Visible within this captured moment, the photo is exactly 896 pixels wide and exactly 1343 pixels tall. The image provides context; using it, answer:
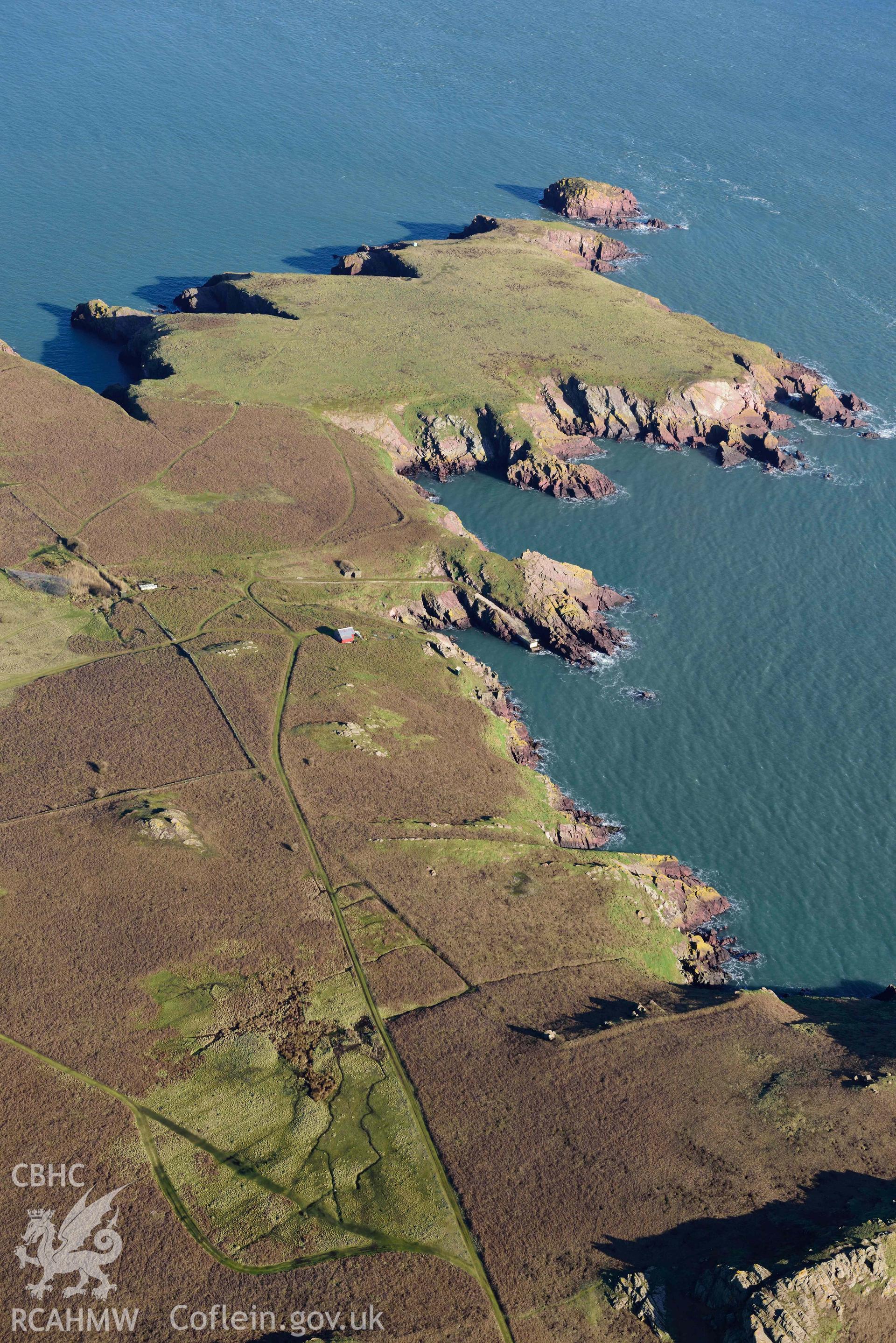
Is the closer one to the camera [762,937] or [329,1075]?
[329,1075]

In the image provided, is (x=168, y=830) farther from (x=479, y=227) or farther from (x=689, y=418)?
(x=479, y=227)

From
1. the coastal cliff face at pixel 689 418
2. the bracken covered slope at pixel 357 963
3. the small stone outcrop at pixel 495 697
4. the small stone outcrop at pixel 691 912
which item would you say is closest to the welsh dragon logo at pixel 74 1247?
the bracken covered slope at pixel 357 963

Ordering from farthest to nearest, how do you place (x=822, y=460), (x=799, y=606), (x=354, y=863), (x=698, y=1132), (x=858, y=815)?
(x=822, y=460) < (x=799, y=606) < (x=858, y=815) < (x=354, y=863) < (x=698, y=1132)

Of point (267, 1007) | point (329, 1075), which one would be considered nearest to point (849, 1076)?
point (329, 1075)

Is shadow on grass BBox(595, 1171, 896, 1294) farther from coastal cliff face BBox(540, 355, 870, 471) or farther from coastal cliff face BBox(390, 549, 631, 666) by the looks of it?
coastal cliff face BBox(540, 355, 870, 471)

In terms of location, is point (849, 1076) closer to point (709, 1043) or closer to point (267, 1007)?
point (709, 1043)

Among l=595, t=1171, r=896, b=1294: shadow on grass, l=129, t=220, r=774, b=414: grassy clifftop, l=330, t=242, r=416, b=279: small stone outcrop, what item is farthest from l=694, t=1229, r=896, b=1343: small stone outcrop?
l=330, t=242, r=416, b=279: small stone outcrop

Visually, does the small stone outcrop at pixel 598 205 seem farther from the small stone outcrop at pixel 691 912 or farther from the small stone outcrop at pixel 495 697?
the small stone outcrop at pixel 691 912

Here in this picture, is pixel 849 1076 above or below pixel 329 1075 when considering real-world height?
above
